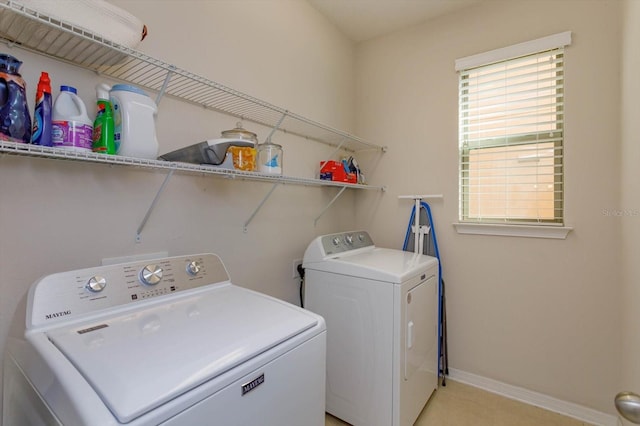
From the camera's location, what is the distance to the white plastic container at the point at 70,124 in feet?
2.92

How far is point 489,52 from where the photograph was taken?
2141 millimetres

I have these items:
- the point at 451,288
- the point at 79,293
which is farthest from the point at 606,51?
the point at 79,293

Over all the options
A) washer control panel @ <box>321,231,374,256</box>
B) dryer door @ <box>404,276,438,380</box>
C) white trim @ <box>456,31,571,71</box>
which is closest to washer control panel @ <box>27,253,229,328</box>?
washer control panel @ <box>321,231,374,256</box>

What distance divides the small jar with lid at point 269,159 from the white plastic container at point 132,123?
0.57 metres

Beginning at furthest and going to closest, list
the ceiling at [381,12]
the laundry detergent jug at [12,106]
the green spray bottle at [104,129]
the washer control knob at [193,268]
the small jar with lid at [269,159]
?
the ceiling at [381,12]
the small jar with lid at [269,159]
the washer control knob at [193,268]
the green spray bottle at [104,129]
the laundry detergent jug at [12,106]

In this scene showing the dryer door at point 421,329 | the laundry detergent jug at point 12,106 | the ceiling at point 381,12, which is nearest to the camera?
the laundry detergent jug at point 12,106

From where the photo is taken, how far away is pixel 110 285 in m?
1.04

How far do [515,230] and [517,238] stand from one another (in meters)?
0.06

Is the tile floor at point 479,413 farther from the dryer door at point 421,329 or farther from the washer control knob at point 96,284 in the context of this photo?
the washer control knob at point 96,284

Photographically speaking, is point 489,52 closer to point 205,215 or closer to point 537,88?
point 537,88

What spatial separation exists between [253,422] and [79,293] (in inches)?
27.0

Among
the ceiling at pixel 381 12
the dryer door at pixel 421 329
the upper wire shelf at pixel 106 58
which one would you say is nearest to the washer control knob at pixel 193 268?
the upper wire shelf at pixel 106 58

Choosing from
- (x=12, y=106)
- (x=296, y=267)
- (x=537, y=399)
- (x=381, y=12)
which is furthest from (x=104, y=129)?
(x=537, y=399)

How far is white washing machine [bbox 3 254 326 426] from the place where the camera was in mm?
651
